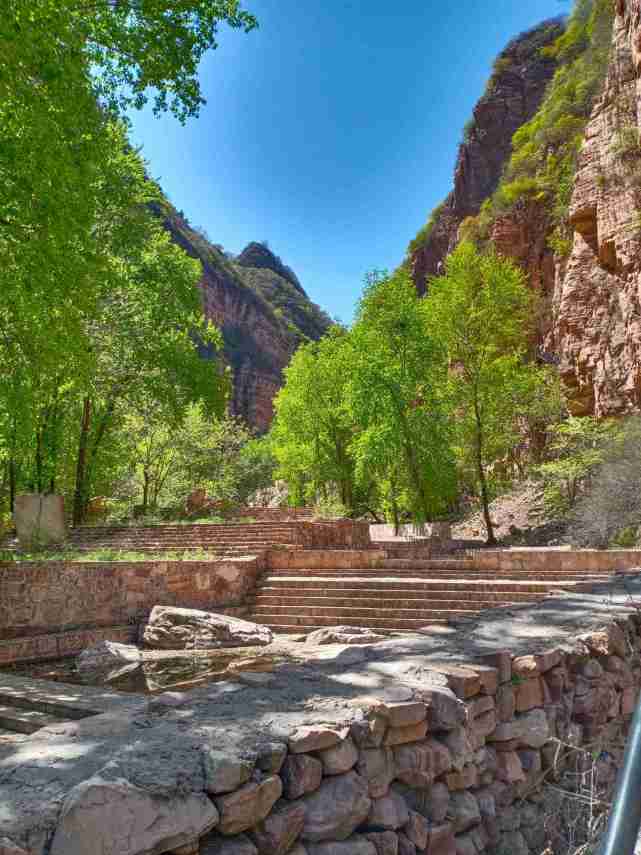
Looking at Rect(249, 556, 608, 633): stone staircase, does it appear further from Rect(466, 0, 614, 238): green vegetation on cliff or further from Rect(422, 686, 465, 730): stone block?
Rect(466, 0, 614, 238): green vegetation on cliff

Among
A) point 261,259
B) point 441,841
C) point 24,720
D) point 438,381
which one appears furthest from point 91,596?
point 261,259

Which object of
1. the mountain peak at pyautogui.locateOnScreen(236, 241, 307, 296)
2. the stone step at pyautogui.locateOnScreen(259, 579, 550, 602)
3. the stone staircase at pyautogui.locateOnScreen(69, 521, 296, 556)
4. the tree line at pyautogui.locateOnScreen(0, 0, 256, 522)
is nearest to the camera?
the tree line at pyautogui.locateOnScreen(0, 0, 256, 522)

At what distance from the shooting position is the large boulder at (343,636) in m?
8.16

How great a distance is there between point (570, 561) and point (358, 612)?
414 centimetres

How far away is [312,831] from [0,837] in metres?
1.14

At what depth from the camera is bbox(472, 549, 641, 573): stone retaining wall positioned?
11305 mm

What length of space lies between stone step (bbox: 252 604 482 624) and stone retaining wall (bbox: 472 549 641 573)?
8.42ft

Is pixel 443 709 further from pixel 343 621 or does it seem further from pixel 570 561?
pixel 570 561

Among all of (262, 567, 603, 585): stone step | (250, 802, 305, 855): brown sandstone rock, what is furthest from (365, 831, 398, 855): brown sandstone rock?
(262, 567, 603, 585): stone step

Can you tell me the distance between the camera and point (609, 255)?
24.1 metres

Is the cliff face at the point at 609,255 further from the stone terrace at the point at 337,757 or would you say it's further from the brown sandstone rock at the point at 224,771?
the brown sandstone rock at the point at 224,771

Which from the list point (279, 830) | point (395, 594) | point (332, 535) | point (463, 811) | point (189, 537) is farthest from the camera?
point (332, 535)

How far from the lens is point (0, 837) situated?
1.78 metres

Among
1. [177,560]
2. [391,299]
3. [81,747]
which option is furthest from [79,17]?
[391,299]
